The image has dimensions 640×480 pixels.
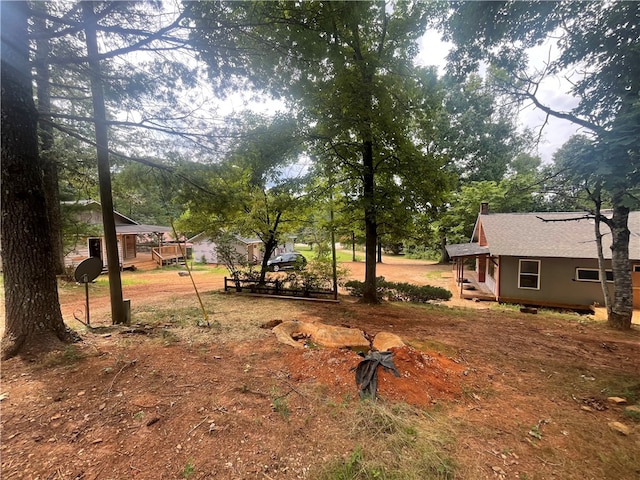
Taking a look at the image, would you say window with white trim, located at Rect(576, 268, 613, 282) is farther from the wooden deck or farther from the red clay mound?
the red clay mound

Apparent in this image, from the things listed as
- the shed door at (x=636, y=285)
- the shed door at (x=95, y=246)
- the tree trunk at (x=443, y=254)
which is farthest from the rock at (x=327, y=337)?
the tree trunk at (x=443, y=254)

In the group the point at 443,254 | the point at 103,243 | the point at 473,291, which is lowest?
the point at 473,291

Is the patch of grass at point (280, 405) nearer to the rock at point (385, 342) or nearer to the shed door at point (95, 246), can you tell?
the rock at point (385, 342)

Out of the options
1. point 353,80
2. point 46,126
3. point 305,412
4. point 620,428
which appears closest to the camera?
point 620,428

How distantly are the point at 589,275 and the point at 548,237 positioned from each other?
7.09 feet

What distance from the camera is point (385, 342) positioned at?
4715 mm

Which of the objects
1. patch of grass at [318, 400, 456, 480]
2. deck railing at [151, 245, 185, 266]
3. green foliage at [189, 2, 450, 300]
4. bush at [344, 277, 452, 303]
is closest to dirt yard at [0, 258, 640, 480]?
patch of grass at [318, 400, 456, 480]

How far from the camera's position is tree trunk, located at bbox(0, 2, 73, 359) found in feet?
11.5

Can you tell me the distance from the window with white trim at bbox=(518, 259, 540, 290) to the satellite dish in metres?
15.6

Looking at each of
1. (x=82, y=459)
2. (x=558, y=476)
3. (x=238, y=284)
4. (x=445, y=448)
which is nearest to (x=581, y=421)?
(x=558, y=476)

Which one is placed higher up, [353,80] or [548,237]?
[353,80]

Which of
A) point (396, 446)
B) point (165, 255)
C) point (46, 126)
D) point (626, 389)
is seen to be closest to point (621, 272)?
point (626, 389)

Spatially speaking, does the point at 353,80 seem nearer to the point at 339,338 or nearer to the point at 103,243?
the point at 339,338

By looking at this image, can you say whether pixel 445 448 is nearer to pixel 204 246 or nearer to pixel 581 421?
pixel 581 421
